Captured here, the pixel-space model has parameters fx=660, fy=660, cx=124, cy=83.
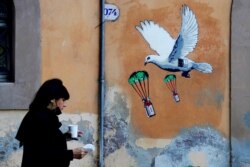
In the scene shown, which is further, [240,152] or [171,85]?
[240,152]

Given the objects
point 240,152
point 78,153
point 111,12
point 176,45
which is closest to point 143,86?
point 176,45

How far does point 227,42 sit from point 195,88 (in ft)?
2.48

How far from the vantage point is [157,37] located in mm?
8617

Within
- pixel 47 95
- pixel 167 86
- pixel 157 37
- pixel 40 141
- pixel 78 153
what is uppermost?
pixel 157 37

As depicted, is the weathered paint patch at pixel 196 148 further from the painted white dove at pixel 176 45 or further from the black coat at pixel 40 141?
the black coat at pixel 40 141

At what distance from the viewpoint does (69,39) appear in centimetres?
827

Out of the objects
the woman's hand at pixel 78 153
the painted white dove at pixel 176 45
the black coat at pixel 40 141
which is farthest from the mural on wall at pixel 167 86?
the black coat at pixel 40 141

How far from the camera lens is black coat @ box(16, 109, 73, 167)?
17.5 ft

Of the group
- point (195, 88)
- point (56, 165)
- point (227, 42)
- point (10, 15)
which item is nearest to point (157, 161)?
point (195, 88)

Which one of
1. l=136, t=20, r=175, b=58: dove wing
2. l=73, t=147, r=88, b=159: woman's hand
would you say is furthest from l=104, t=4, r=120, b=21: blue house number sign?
l=73, t=147, r=88, b=159: woman's hand

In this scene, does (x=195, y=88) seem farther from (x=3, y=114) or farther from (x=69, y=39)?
(x=3, y=114)

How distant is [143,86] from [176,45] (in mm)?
712

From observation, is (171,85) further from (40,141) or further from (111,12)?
(40,141)

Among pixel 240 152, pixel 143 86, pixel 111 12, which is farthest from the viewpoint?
Result: pixel 240 152
